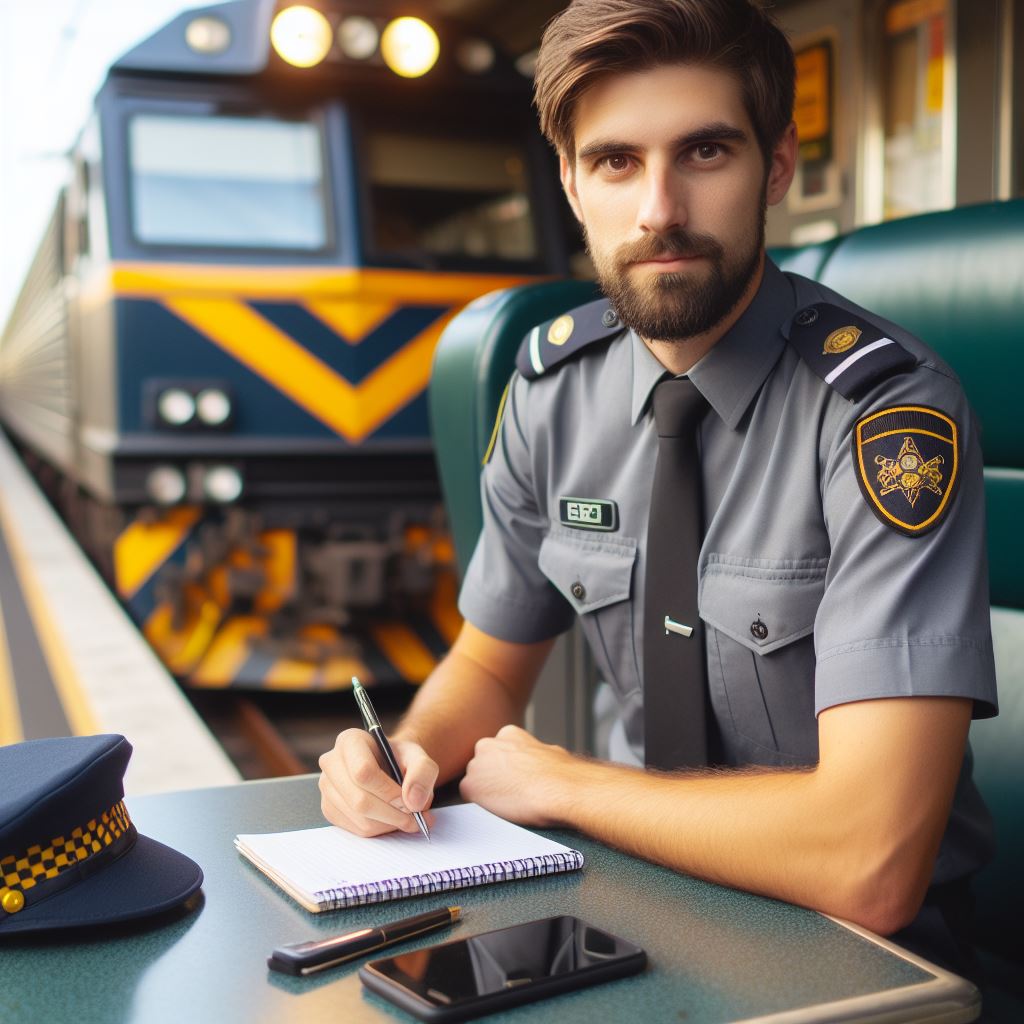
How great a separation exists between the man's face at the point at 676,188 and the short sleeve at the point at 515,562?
0.35 m

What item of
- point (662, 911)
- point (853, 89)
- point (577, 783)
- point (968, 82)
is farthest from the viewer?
point (853, 89)

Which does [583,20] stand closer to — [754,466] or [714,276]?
[714,276]

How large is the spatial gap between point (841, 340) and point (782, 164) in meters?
0.25

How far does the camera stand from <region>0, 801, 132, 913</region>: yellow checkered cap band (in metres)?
0.91

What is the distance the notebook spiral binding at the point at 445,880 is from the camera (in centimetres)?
98

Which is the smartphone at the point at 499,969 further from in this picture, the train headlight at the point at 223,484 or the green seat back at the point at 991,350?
the train headlight at the point at 223,484

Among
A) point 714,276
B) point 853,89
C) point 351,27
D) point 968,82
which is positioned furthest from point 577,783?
point 351,27

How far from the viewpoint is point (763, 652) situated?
4.46 ft

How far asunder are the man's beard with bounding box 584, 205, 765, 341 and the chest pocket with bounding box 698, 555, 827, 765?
26cm

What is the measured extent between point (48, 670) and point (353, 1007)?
4044mm

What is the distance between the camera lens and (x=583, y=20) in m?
1.38

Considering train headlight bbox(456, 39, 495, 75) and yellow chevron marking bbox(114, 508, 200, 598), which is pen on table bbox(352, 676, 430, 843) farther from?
train headlight bbox(456, 39, 495, 75)

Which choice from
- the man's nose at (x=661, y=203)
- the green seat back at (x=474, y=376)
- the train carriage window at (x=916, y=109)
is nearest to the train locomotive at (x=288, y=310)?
the train carriage window at (x=916, y=109)

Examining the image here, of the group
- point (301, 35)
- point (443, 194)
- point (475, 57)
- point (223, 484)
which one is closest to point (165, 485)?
point (223, 484)
